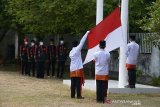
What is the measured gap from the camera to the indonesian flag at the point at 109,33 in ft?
50.2

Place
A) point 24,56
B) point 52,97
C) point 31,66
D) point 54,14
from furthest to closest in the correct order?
1. point 24,56
2. point 31,66
3. point 54,14
4. point 52,97

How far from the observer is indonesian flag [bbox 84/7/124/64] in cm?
1530

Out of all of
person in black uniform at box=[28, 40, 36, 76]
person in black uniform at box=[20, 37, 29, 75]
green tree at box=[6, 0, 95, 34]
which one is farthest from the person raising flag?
person in black uniform at box=[20, 37, 29, 75]

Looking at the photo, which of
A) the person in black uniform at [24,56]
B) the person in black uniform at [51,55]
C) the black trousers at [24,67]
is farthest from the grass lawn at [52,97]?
the black trousers at [24,67]

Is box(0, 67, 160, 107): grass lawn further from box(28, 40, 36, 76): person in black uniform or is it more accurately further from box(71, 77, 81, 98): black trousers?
box(28, 40, 36, 76): person in black uniform

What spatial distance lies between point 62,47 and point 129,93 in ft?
23.3

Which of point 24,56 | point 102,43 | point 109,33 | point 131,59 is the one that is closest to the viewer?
point 102,43

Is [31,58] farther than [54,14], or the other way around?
[31,58]

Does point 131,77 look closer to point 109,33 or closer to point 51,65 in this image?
point 109,33

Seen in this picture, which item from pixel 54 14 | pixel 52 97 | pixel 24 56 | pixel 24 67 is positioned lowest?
pixel 52 97

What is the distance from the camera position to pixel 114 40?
605 inches

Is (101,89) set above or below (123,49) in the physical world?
below

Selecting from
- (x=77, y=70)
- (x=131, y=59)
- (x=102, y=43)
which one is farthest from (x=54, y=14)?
(x=102, y=43)

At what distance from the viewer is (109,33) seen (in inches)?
607
